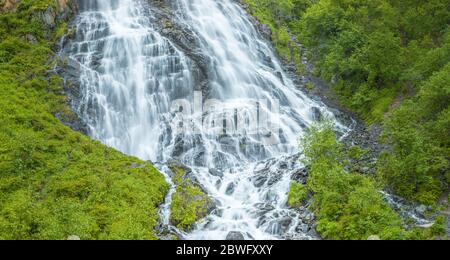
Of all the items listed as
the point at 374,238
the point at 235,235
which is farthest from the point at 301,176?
the point at 374,238

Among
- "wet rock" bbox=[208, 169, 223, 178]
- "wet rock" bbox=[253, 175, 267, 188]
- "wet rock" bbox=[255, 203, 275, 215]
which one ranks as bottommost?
"wet rock" bbox=[208, 169, 223, 178]

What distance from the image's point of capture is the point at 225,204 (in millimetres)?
19391

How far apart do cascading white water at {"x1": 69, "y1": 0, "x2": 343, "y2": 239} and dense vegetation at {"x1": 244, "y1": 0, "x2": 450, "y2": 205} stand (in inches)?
136

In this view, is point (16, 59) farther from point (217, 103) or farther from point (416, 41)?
point (416, 41)

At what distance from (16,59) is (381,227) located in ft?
73.1

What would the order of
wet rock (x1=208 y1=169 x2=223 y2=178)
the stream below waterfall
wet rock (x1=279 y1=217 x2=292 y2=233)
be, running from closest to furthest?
1. wet rock (x1=279 y1=217 x2=292 y2=233)
2. the stream below waterfall
3. wet rock (x1=208 y1=169 x2=223 y2=178)

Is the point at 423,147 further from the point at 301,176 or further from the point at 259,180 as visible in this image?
the point at 259,180

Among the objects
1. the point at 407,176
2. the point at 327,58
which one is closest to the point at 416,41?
the point at 327,58

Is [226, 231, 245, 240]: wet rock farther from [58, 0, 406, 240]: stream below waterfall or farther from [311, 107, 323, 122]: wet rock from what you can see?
[311, 107, 323, 122]: wet rock

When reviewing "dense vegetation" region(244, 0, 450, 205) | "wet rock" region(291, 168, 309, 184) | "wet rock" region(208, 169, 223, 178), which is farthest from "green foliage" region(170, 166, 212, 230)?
"dense vegetation" region(244, 0, 450, 205)

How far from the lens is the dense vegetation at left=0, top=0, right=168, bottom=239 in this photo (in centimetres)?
1539

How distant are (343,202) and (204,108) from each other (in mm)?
12001

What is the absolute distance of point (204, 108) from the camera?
87.2 ft

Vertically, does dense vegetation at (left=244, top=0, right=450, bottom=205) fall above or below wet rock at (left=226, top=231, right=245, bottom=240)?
above
